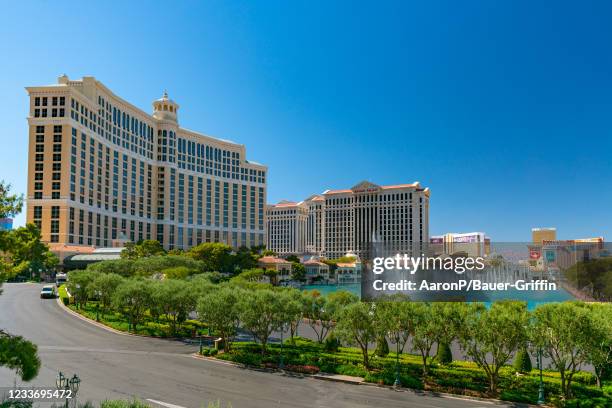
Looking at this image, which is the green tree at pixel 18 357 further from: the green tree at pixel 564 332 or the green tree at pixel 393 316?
the green tree at pixel 564 332

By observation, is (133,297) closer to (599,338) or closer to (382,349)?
(382,349)

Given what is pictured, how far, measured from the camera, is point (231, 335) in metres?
43.9

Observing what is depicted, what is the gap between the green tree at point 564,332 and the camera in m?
25.9

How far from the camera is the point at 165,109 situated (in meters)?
179

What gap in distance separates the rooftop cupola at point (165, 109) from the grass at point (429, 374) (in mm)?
152462

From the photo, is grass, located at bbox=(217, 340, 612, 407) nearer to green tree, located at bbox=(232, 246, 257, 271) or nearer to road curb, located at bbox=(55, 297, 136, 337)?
road curb, located at bbox=(55, 297, 136, 337)

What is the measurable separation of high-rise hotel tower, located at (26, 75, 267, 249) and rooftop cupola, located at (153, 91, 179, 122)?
0.37 metres

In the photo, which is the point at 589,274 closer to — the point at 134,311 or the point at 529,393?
the point at 529,393

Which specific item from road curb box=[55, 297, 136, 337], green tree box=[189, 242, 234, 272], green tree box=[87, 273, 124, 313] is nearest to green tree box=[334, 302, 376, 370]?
road curb box=[55, 297, 136, 337]

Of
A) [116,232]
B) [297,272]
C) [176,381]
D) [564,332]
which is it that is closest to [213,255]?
[116,232]

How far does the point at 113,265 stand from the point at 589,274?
69.4m

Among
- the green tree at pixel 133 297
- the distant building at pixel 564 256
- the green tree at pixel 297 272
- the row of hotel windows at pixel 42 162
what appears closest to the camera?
the distant building at pixel 564 256

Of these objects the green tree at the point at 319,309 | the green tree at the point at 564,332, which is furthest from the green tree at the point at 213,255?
the green tree at the point at 564,332

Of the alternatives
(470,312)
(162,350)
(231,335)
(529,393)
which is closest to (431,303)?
(470,312)
